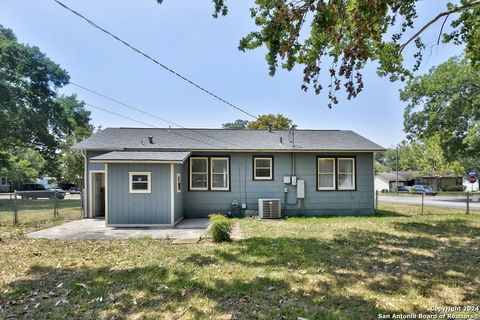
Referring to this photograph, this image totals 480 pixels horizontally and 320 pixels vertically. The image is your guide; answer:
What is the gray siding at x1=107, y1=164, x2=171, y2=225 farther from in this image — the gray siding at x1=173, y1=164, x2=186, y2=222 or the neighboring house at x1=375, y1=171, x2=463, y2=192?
the neighboring house at x1=375, y1=171, x2=463, y2=192

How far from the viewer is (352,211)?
13086mm

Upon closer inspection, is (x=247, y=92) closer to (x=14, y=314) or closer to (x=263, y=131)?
(x=263, y=131)

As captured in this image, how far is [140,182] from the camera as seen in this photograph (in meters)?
10.3

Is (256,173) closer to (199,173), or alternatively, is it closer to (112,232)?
(199,173)

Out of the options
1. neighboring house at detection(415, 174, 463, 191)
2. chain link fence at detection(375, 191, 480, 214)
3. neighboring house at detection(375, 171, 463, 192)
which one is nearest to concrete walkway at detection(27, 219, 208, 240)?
chain link fence at detection(375, 191, 480, 214)

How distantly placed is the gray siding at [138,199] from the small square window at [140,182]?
0.11m

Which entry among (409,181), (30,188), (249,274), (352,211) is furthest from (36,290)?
(409,181)

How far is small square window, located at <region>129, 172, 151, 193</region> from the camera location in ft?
33.7

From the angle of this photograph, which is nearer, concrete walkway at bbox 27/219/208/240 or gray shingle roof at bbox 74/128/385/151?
concrete walkway at bbox 27/219/208/240

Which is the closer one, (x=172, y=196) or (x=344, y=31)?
(x=344, y=31)

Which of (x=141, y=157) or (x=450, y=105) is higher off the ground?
(x=450, y=105)

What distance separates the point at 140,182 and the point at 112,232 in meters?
1.90

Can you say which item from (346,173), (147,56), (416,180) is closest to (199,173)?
(147,56)

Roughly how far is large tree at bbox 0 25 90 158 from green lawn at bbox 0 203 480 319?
743 inches
